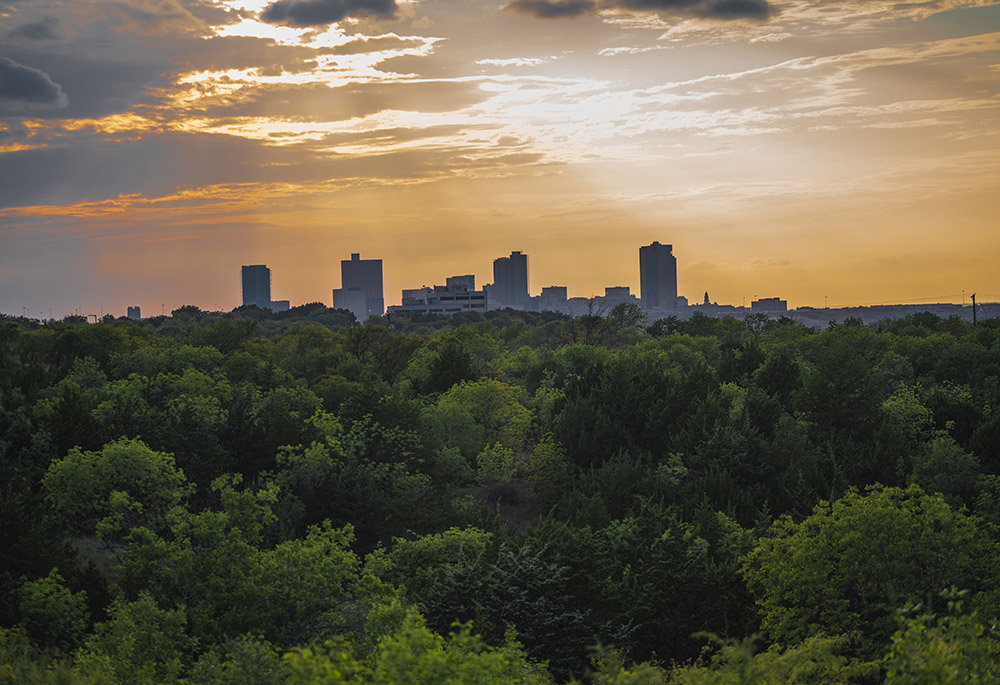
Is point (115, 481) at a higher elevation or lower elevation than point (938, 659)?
lower

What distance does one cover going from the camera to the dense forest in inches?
1070

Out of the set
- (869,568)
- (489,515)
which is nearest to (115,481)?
(489,515)

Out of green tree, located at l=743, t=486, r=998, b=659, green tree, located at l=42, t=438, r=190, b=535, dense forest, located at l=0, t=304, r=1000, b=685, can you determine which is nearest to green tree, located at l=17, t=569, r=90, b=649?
dense forest, located at l=0, t=304, r=1000, b=685

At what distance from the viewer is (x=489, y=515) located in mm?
48625

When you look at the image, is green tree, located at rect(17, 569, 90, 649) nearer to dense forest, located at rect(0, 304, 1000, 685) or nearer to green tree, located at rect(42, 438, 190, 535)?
dense forest, located at rect(0, 304, 1000, 685)

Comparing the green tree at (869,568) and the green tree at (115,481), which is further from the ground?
the green tree at (115,481)

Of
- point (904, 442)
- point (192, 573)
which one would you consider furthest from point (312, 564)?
point (904, 442)

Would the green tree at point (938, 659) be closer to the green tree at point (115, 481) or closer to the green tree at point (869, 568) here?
the green tree at point (869, 568)

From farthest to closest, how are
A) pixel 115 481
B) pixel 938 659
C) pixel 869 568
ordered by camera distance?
pixel 115 481
pixel 869 568
pixel 938 659

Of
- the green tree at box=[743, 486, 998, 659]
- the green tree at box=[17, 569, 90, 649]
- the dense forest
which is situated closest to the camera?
the dense forest

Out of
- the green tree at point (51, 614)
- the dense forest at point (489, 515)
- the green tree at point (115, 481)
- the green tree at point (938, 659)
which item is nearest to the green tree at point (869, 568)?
the dense forest at point (489, 515)

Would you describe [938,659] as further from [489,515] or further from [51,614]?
[489,515]

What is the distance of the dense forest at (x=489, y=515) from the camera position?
2717cm

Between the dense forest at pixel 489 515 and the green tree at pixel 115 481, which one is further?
the green tree at pixel 115 481
